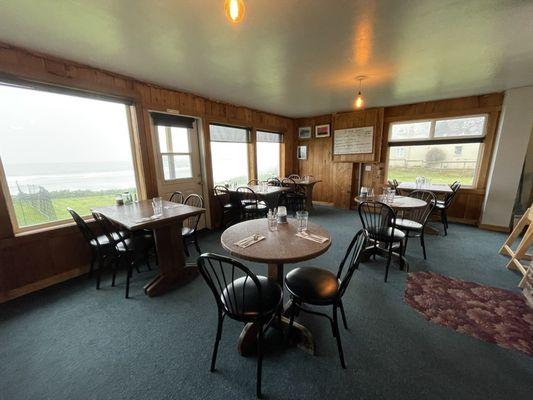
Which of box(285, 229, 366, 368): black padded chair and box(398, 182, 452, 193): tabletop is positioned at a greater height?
box(398, 182, 452, 193): tabletop

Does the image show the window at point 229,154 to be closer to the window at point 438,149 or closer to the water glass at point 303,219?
the water glass at point 303,219

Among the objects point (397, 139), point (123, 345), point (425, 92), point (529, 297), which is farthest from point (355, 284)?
point (397, 139)

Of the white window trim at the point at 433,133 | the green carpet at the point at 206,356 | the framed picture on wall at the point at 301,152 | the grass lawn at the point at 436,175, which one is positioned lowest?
the green carpet at the point at 206,356

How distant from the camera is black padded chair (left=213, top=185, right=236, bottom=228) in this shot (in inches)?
159

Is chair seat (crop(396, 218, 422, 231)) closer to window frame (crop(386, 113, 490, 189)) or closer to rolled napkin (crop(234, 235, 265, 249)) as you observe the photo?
rolled napkin (crop(234, 235, 265, 249))

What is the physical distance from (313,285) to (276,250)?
395 mm

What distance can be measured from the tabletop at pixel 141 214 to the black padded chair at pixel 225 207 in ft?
4.43

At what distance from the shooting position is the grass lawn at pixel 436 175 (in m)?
4.31

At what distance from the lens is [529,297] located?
200cm

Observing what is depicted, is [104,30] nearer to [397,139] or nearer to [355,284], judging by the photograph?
[355,284]

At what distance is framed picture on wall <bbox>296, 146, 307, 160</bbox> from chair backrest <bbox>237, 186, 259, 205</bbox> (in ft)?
8.77

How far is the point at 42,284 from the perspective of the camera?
2357 millimetres

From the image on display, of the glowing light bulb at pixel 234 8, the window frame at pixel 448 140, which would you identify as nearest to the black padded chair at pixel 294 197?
the window frame at pixel 448 140

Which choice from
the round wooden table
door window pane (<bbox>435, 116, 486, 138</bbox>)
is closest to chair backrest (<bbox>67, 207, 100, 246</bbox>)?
the round wooden table
